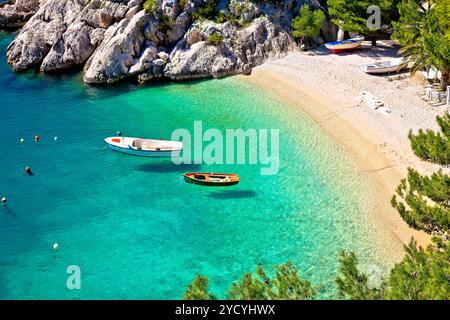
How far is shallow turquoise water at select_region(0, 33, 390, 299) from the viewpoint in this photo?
3038 cm

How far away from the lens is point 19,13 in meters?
77.6

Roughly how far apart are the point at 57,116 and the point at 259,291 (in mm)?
37819

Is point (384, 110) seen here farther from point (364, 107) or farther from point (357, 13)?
point (357, 13)

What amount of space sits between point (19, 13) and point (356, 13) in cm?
5516

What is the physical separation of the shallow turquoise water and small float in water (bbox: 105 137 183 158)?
784 millimetres

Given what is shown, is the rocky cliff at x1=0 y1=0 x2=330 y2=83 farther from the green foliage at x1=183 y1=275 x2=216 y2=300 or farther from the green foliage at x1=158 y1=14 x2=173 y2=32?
the green foliage at x1=183 y1=275 x2=216 y2=300

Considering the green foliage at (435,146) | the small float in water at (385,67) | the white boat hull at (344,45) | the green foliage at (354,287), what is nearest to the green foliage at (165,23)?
the white boat hull at (344,45)

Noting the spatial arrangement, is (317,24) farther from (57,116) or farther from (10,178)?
(10,178)

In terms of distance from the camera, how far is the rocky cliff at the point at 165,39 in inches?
2210

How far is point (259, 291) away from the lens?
19688 millimetres

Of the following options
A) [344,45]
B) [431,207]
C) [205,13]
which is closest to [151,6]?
[205,13]

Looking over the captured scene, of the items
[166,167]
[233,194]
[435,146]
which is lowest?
[233,194]
